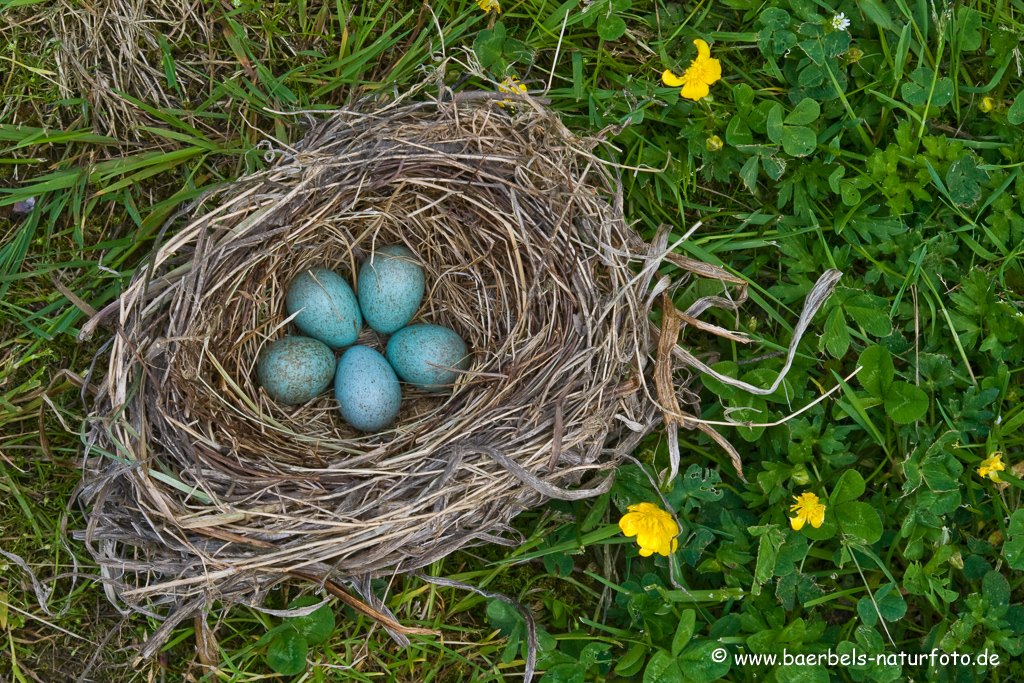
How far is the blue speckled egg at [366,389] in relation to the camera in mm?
2244

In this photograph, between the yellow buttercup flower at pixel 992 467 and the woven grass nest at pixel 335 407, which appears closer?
the woven grass nest at pixel 335 407

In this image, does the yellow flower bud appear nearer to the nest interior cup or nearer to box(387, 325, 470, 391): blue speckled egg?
the nest interior cup

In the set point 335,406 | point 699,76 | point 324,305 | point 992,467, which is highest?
point 699,76

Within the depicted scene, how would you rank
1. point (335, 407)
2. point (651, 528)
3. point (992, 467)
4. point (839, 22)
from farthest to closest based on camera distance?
point (335, 407)
point (839, 22)
point (992, 467)
point (651, 528)

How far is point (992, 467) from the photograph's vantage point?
2113 mm

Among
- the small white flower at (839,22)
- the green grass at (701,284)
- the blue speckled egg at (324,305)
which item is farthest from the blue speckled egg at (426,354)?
the small white flower at (839,22)

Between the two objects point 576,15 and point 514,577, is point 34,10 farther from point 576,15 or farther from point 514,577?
point 514,577

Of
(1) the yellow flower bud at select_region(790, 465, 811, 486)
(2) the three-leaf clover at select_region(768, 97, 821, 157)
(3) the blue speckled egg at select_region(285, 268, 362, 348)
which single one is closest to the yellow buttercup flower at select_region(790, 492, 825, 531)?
(1) the yellow flower bud at select_region(790, 465, 811, 486)

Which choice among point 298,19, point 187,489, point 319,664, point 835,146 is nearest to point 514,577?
point 319,664

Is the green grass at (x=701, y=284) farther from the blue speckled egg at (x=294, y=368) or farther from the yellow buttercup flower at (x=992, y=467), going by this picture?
the blue speckled egg at (x=294, y=368)

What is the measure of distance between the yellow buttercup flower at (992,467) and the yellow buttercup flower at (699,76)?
137cm

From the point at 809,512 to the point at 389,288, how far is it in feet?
4.68

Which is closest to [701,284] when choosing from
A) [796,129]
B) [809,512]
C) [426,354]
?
[796,129]

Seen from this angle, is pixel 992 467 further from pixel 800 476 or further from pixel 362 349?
pixel 362 349
